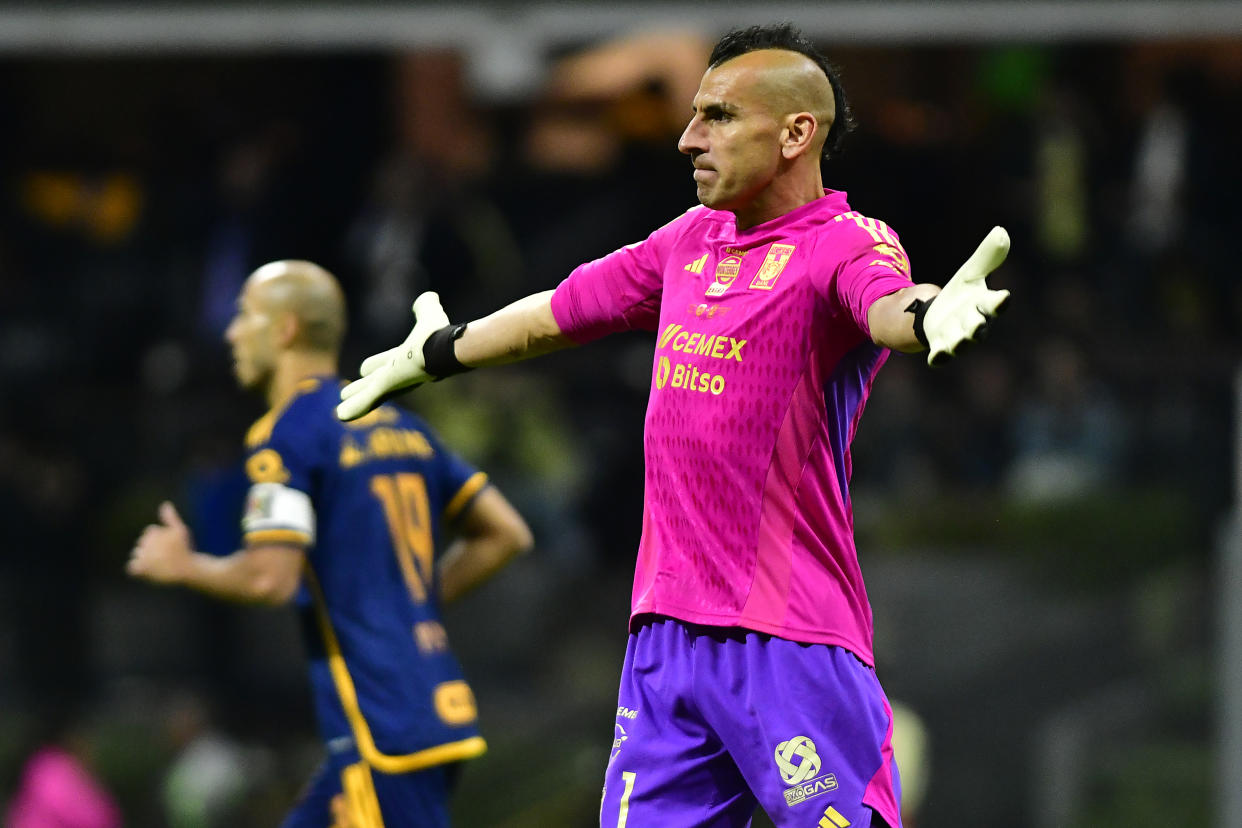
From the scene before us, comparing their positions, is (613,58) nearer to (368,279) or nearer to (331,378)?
(368,279)

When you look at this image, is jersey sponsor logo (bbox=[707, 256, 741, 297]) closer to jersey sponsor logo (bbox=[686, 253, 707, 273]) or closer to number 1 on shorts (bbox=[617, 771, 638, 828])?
jersey sponsor logo (bbox=[686, 253, 707, 273])

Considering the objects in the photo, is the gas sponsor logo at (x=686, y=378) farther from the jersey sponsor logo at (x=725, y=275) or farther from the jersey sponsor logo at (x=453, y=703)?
the jersey sponsor logo at (x=453, y=703)

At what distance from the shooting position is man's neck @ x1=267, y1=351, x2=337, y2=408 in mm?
5523

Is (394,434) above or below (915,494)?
above

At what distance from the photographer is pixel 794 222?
3766 mm

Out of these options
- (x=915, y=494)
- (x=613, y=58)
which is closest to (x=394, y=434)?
(x=915, y=494)

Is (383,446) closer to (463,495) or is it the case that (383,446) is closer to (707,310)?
(463,495)

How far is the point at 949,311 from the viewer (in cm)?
309

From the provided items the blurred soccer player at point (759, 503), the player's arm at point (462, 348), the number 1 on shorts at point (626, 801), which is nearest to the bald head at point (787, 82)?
the blurred soccer player at point (759, 503)

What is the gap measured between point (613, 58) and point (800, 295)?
9488 millimetres

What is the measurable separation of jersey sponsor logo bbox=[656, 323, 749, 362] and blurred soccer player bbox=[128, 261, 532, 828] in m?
1.68

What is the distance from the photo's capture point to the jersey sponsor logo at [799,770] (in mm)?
3648

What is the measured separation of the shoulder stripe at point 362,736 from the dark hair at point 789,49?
7.18 feet

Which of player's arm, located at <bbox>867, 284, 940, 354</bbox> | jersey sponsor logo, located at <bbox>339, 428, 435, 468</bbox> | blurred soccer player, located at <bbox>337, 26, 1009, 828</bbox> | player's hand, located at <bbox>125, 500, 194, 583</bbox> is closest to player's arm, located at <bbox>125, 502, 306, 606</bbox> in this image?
player's hand, located at <bbox>125, 500, 194, 583</bbox>
